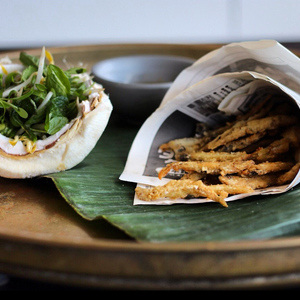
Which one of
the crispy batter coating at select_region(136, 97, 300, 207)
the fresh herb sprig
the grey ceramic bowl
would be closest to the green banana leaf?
the crispy batter coating at select_region(136, 97, 300, 207)

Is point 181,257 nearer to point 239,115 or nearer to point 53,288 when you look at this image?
point 53,288

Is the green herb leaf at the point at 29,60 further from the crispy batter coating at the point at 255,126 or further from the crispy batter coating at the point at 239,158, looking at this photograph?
the crispy batter coating at the point at 255,126

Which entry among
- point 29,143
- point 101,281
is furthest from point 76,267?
point 29,143

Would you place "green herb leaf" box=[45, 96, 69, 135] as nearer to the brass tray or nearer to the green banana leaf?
the green banana leaf

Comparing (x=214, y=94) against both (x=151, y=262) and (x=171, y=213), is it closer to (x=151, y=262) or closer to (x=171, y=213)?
(x=171, y=213)

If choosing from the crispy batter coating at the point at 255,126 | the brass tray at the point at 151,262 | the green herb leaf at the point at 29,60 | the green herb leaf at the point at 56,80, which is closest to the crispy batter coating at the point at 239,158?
the crispy batter coating at the point at 255,126

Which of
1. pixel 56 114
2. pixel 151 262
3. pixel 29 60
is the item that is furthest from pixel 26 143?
pixel 151 262
